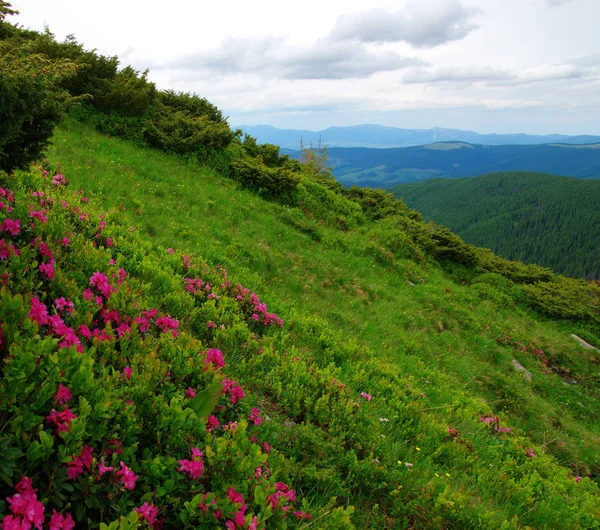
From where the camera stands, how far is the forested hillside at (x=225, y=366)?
2.31 metres

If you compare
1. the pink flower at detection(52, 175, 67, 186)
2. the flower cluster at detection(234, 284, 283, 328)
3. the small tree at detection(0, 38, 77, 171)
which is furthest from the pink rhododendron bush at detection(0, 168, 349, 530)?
the pink flower at detection(52, 175, 67, 186)

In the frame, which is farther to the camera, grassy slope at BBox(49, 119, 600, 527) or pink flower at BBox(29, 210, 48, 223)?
grassy slope at BBox(49, 119, 600, 527)

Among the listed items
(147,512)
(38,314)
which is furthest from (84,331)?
(147,512)

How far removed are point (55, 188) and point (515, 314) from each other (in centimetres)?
1718

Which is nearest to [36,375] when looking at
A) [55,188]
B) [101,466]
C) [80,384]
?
[80,384]

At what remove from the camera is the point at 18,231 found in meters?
4.21

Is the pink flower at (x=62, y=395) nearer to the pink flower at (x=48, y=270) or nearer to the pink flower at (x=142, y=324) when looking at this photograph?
the pink flower at (x=142, y=324)

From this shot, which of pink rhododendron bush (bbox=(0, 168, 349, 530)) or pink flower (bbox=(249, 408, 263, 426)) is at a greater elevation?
pink rhododendron bush (bbox=(0, 168, 349, 530))

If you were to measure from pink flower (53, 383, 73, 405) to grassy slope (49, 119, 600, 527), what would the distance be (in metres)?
2.13

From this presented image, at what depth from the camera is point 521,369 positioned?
38.4ft

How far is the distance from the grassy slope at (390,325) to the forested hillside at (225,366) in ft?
0.19

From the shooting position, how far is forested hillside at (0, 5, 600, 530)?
90.9 inches

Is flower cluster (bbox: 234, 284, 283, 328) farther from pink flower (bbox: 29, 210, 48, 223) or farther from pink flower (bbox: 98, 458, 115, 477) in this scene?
pink flower (bbox: 98, 458, 115, 477)

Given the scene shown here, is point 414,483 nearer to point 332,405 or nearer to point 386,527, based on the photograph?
point 386,527
